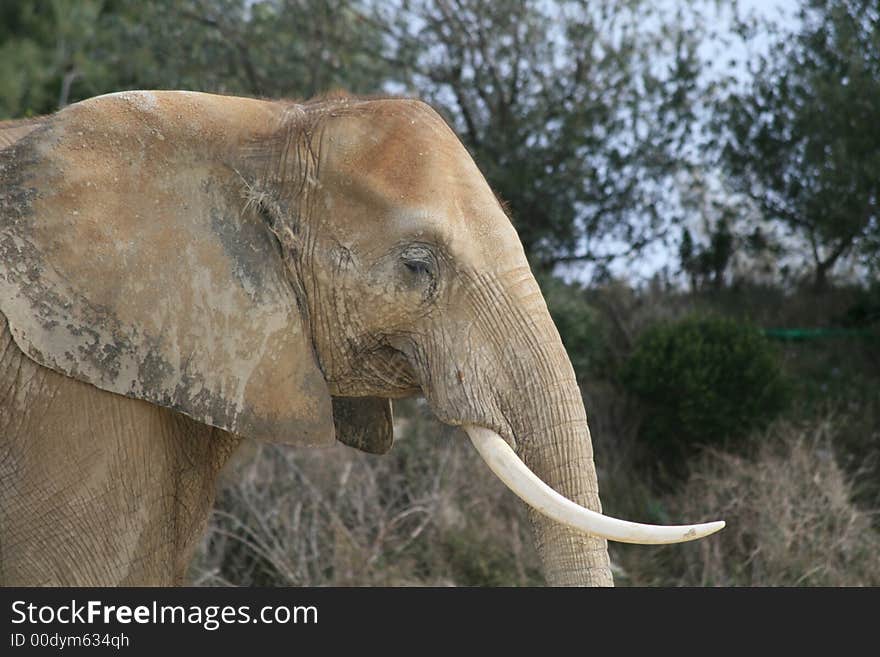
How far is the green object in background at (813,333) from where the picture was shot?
42.8ft

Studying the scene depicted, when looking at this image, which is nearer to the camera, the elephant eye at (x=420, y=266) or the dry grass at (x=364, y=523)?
the elephant eye at (x=420, y=266)

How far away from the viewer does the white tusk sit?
3438 millimetres

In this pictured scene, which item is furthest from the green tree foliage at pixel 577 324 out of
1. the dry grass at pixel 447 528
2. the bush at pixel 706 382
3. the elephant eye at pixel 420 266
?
the elephant eye at pixel 420 266

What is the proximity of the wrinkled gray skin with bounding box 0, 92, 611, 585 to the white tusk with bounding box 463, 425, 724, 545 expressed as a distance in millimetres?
69

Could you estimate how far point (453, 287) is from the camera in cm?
377

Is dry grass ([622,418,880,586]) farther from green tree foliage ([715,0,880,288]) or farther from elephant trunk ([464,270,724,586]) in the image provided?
elephant trunk ([464,270,724,586])

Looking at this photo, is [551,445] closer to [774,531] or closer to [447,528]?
[447,528]

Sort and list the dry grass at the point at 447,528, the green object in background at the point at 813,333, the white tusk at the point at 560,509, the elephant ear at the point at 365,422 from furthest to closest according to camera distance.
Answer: the green object in background at the point at 813,333 < the dry grass at the point at 447,528 < the elephant ear at the point at 365,422 < the white tusk at the point at 560,509

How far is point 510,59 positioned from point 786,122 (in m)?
2.85

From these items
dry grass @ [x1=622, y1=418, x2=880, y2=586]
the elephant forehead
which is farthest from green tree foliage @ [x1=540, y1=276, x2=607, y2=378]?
the elephant forehead

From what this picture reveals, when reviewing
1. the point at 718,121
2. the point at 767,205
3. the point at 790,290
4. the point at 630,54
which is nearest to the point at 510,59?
the point at 630,54

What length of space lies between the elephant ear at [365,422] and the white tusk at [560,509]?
2.81 ft

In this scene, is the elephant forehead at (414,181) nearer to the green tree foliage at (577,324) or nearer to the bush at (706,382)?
the bush at (706,382)
